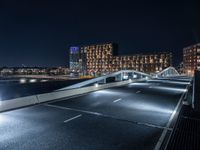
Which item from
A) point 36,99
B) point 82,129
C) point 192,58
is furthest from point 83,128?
point 192,58

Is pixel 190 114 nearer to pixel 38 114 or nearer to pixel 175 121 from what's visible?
pixel 175 121

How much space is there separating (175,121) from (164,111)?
9.09ft

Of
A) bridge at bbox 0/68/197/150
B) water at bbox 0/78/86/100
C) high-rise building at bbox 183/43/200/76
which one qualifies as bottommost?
water at bbox 0/78/86/100

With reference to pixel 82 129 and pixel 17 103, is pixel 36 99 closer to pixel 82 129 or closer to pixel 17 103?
pixel 17 103

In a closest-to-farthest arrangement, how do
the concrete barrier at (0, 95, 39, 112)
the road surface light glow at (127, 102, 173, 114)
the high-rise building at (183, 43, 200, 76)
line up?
the concrete barrier at (0, 95, 39, 112)
the road surface light glow at (127, 102, 173, 114)
the high-rise building at (183, 43, 200, 76)

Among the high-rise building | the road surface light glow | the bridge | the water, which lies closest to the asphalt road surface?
the bridge

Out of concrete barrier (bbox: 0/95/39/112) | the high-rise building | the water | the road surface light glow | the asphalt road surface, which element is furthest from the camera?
the high-rise building

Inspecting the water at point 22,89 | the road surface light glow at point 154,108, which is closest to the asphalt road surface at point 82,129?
the road surface light glow at point 154,108

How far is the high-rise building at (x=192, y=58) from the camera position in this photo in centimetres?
16700

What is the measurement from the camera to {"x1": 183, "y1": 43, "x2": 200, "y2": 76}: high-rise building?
548ft

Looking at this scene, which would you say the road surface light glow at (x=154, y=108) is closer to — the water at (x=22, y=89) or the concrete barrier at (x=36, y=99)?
the concrete barrier at (x=36, y=99)

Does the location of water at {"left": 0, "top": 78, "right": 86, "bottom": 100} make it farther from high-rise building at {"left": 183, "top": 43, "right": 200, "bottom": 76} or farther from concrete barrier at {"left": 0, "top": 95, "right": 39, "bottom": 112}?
high-rise building at {"left": 183, "top": 43, "right": 200, "bottom": 76}

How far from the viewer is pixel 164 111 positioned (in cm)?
1270

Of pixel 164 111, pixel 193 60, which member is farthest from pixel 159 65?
pixel 164 111
